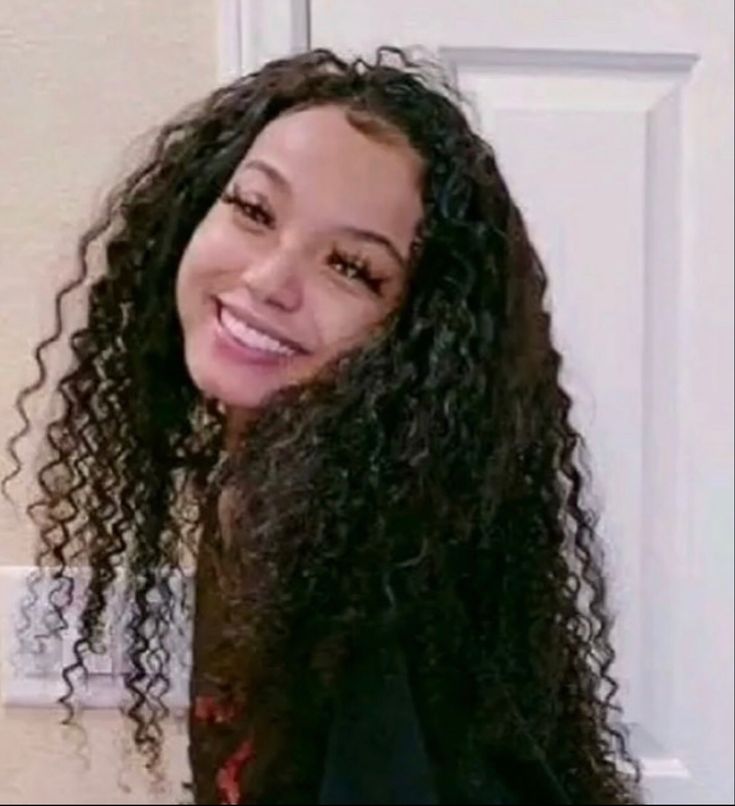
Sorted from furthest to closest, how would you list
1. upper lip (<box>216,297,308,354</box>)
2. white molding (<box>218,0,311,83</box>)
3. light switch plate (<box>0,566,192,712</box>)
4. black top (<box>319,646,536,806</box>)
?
white molding (<box>218,0,311,83</box>) < light switch plate (<box>0,566,192,712</box>) < upper lip (<box>216,297,308,354</box>) < black top (<box>319,646,536,806</box>)

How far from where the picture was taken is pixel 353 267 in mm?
731

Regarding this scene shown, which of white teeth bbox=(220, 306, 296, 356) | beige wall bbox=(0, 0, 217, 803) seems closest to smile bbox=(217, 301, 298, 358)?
white teeth bbox=(220, 306, 296, 356)

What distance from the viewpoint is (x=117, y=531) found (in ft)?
2.97

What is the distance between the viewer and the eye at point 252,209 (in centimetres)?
75

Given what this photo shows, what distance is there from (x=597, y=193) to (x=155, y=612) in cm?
43

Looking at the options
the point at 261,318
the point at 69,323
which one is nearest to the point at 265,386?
the point at 261,318

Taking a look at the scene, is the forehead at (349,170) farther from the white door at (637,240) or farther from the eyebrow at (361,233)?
the white door at (637,240)

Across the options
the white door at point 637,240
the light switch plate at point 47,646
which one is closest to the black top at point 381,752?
the light switch plate at point 47,646

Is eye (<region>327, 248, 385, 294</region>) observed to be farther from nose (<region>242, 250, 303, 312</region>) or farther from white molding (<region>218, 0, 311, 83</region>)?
white molding (<region>218, 0, 311, 83</region>)

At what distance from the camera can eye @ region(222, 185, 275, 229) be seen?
750mm

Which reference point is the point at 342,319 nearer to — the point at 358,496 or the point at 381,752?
the point at 358,496

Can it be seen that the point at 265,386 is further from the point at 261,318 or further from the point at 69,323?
the point at 69,323

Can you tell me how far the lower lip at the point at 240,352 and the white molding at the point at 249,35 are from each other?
0.36 meters

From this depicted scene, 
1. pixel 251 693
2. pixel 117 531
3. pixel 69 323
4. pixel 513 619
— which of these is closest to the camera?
pixel 251 693
